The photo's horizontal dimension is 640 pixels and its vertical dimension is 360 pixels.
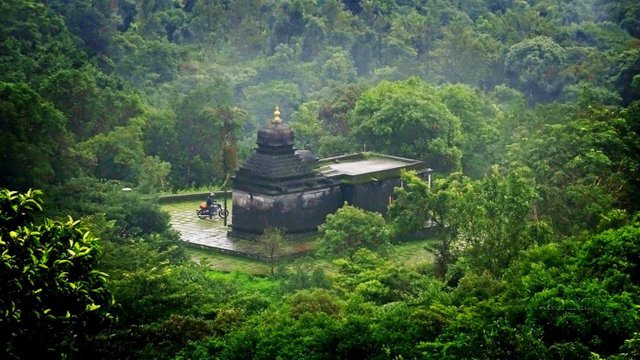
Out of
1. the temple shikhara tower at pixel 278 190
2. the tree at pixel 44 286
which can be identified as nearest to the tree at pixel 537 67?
the temple shikhara tower at pixel 278 190

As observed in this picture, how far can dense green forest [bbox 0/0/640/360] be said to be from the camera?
2248cm

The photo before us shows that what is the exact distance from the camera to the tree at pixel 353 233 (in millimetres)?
38250

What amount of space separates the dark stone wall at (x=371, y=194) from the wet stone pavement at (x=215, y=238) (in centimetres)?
299

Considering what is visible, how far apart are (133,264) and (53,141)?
28.4 ft

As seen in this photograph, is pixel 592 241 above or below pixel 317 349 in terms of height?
above

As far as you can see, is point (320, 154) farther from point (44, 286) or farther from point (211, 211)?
point (44, 286)

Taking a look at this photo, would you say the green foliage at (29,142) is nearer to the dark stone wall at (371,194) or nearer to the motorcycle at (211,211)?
the motorcycle at (211,211)

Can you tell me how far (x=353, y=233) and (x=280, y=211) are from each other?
4.16 metres

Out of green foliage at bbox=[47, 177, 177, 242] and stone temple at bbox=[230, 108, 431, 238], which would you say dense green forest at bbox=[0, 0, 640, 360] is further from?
stone temple at bbox=[230, 108, 431, 238]

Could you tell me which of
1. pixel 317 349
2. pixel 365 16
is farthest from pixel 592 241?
pixel 365 16

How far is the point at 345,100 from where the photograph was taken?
5712cm

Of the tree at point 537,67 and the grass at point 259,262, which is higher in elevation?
the tree at point 537,67

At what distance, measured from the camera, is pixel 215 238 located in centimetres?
4191

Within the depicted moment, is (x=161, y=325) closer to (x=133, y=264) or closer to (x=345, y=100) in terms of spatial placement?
(x=133, y=264)
